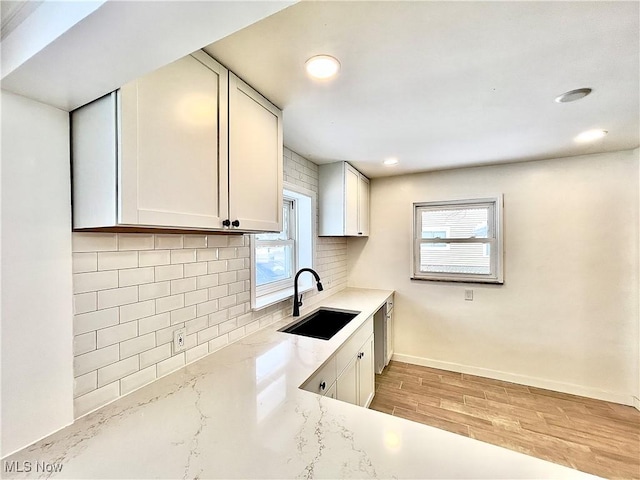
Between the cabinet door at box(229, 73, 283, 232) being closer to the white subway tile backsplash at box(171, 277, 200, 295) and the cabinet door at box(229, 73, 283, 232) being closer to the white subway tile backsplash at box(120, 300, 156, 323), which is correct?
the white subway tile backsplash at box(171, 277, 200, 295)

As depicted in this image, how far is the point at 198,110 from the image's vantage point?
3.60 feet

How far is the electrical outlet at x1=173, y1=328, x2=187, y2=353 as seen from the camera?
4.34 feet

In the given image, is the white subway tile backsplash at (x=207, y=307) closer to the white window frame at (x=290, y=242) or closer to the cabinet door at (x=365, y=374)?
the white window frame at (x=290, y=242)

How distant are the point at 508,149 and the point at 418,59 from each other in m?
1.76

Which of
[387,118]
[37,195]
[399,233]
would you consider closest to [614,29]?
[387,118]

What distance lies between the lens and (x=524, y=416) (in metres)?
2.36

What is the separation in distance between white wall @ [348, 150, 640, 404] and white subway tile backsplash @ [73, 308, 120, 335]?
2.96 m

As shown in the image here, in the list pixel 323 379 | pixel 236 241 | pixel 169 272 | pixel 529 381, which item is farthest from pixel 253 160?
pixel 529 381

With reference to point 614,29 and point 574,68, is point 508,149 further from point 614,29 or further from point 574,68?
Answer: point 614,29

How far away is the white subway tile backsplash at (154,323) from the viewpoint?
1.18 m

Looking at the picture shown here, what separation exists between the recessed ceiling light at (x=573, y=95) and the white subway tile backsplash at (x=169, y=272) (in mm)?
2259

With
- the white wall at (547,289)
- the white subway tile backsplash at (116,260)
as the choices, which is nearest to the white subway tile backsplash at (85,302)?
the white subway tile backsplash at (116,260)

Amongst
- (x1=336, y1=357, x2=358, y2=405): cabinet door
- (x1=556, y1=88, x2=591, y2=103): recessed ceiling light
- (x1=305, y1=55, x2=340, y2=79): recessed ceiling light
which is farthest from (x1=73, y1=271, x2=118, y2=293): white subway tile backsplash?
(x1=556, y1=88, x2=591, y2=103): recessed ceiling light

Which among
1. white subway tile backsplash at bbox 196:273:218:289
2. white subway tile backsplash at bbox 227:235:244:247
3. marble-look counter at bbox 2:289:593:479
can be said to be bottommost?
Result: marble-look counter at bbox 2:289:593:479
